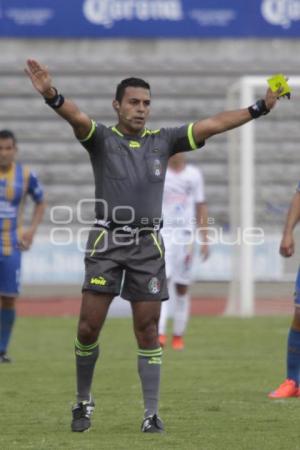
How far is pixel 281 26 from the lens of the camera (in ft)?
74.2

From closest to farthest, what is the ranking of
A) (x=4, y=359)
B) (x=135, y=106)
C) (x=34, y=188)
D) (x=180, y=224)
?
(x=135, y=106), (x=4, y=359), (x=34, y=188), (x=180, y=224)

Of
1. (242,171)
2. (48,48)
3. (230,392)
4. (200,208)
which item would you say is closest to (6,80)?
(48,48)

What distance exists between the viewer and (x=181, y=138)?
7.46 metres

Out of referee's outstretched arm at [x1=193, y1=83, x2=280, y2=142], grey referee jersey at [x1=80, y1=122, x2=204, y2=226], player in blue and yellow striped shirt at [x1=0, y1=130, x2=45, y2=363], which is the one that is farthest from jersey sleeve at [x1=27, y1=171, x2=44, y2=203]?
referee's outstretched arm at [x1=193, y1=83, x2=280, y2=142]

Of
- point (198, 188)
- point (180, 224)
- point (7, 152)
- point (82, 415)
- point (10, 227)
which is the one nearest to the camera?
point (82, 415)

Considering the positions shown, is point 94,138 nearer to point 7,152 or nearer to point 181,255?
point 7,152

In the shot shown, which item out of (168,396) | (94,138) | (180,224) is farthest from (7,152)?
(94,138)

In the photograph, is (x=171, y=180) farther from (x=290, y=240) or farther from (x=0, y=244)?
(x=290, y=240)

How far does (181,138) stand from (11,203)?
16.1ft

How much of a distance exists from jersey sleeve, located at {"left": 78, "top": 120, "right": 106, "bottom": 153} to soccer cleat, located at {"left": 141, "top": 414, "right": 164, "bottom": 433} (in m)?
1.68

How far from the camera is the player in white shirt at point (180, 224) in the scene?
1323cm

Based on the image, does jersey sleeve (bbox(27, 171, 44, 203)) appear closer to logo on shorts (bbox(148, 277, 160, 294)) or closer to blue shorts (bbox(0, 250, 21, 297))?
blue shorts (bbox(0, 250, 21, 297))

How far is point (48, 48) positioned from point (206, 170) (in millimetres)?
3825

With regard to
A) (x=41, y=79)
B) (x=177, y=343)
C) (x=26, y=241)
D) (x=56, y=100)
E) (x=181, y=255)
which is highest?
(x=41, y=79)
